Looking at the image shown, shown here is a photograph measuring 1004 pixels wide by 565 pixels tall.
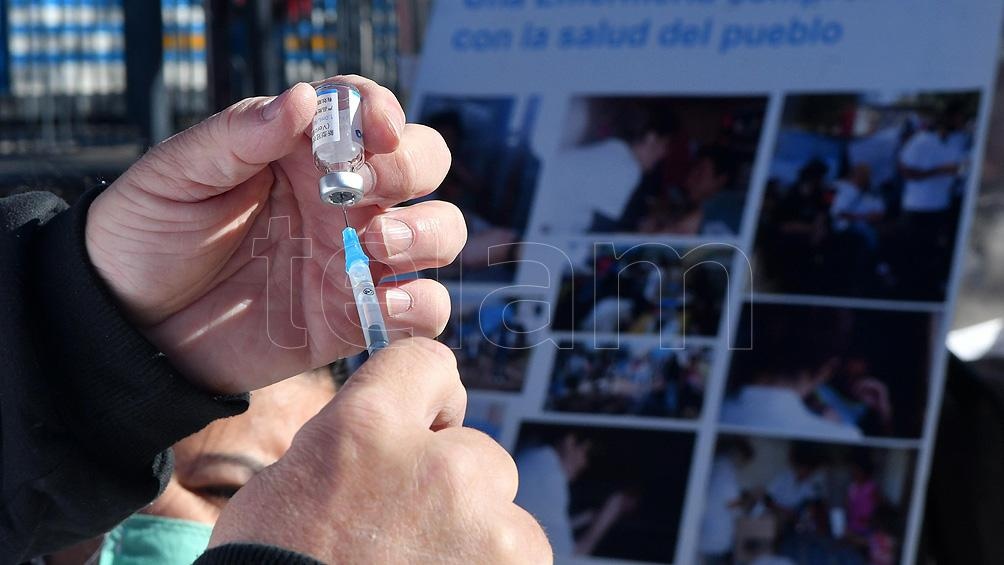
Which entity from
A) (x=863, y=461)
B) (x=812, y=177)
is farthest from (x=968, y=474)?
(x=812, y=177)

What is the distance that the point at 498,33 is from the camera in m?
2.45

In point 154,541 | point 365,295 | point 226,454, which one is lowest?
point 154,541

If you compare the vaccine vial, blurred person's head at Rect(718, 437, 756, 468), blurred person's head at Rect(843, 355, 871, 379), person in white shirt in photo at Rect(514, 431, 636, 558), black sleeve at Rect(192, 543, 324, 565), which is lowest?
person in white shirt in photo at Rect(514, 431, 636, 558)

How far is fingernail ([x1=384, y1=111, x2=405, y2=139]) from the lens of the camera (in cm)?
100

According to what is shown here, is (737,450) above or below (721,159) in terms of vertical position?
below

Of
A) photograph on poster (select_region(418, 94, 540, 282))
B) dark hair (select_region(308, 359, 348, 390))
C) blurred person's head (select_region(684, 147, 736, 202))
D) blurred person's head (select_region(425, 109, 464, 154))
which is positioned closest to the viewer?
dark hair (select_region(308, 359, 348, 390))

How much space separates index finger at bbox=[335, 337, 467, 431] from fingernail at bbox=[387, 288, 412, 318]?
0.66 ft

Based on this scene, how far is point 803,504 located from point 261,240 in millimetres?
1294

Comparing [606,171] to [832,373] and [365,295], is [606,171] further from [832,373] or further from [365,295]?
[365,295]

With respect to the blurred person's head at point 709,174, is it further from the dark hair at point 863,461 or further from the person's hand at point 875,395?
the dark hair at point 863,461

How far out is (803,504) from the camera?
6.60ft

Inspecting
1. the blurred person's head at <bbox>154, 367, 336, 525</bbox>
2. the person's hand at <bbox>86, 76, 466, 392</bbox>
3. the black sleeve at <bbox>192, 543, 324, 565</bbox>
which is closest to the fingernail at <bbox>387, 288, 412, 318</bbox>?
the person's hand at <bbox>86, 76, 466, 392</bbox>

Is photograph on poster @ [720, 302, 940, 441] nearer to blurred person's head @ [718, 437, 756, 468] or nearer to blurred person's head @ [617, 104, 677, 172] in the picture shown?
blurred person's head @ [718, 437, 756, 468]

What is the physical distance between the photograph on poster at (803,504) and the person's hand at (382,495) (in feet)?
4.36
